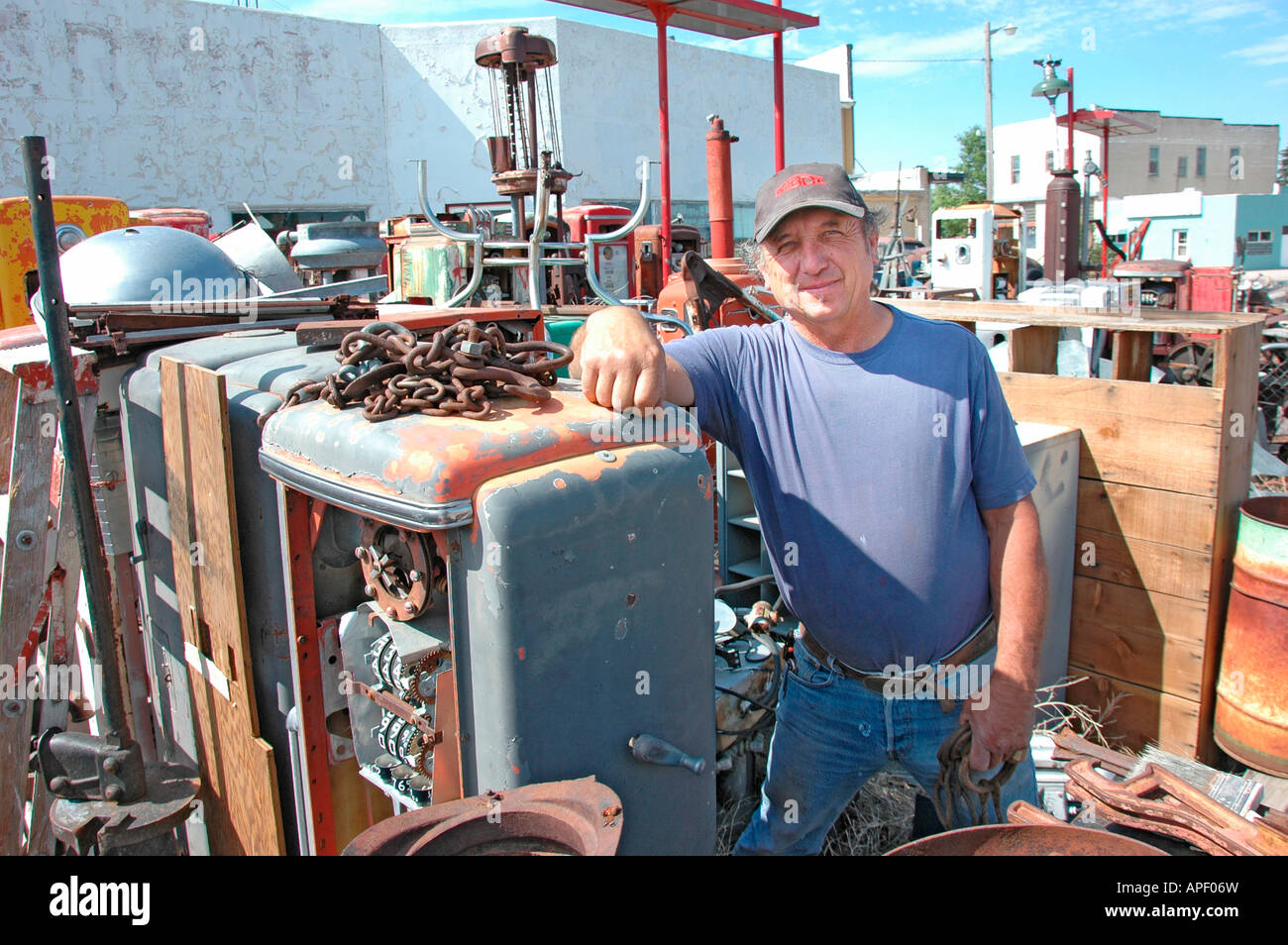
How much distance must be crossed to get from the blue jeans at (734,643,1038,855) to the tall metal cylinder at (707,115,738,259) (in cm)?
644

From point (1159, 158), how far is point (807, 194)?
5094cm

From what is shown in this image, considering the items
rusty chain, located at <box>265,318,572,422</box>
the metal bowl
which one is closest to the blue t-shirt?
rusty chain, located at <box>265,318,572,422</box>

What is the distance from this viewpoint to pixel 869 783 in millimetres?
3420

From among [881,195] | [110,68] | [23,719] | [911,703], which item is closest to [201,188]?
[110,68]

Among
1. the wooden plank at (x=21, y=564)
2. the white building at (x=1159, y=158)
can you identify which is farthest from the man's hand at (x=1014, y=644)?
the white building at (x=1159, y=158)

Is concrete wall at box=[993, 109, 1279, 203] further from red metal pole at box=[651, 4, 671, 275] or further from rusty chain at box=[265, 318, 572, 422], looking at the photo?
rusty chain at box=[265, 318, 572, 422]

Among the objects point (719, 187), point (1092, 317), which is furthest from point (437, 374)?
point (719, 187)

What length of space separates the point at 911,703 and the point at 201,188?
65.9 feet

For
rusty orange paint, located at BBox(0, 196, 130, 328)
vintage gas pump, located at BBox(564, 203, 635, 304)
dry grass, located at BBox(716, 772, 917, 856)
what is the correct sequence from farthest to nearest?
vintage gas pump, located at BBox(564, 203, 635, 304) → rusty orange paint, located at BBox(0, 196, 130, 328) → dry grass, located at BBox(716, 772, 917, 856)

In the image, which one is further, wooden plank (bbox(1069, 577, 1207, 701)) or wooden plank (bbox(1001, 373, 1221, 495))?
wooden plank (bbox(1069, 577, 1207, 701))

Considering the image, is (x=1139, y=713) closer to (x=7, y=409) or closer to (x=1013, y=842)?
(x=1013, y=842)

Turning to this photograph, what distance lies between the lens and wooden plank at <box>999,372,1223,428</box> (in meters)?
3.35

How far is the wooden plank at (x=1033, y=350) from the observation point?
4.18 metres

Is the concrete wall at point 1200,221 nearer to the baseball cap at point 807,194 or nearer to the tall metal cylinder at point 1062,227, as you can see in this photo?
the tall metal cylinder at point 1062,227
